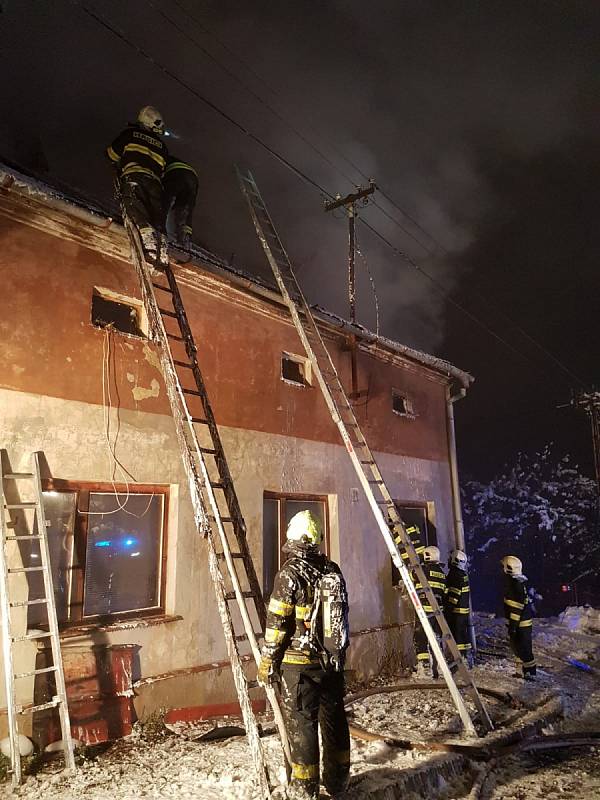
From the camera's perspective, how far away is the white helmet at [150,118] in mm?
6219

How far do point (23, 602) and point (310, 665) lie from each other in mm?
2538

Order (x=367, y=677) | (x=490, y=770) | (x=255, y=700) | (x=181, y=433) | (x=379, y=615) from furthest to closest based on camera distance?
(x=379, y=615)
(x=367, y=677)
(x=255, y=700)
(x=181, y=433)
(x=490, y=770)

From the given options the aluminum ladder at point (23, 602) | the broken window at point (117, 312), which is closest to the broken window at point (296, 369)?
the broken window at point (117, 312)

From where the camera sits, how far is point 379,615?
25.4ft

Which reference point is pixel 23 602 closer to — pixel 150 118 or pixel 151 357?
pixel 151 357

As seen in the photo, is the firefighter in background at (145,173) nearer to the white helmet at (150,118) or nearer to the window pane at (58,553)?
the white helmet at (150,118)

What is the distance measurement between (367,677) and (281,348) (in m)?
4.81

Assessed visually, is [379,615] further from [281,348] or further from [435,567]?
[281,348]

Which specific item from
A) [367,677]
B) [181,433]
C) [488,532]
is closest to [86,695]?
[181,433]

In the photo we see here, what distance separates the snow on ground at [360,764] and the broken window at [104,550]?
115 centimetres

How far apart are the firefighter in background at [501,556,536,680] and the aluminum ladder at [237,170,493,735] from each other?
35.6 inches

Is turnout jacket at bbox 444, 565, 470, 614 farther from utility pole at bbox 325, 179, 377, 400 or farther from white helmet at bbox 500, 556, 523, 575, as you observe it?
utility pole at bbox 325, 179, 377, 400

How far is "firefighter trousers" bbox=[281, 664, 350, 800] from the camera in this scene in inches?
132

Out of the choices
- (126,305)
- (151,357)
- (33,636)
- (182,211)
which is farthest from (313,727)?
(182,211)
